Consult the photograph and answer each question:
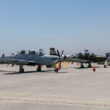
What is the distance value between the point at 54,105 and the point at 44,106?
432 mm

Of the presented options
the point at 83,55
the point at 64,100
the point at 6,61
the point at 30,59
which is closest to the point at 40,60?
the point at 30,59

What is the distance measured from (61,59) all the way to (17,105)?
2204 centimetres

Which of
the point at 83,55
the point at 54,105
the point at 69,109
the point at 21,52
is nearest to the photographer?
the point at 69,109

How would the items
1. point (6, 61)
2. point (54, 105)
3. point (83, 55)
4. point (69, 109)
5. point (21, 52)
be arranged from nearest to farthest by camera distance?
point (69, 109), point (54, 105), point (6, 61), point (21, 52), point (83, 55)

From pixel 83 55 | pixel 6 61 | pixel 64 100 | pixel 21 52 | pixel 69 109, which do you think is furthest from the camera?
pixel 83 55

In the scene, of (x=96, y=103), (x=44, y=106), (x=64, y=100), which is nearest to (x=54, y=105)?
(x=44, y=106)

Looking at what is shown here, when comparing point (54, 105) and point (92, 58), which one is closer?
point (54, 105)

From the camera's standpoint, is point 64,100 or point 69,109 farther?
point 64,100

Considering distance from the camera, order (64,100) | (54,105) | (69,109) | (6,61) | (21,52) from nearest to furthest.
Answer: (69,109) → (54,105) → (64,100) → (6,61) → (21,52)

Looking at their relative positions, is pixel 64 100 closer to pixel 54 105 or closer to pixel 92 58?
pixel 54 105

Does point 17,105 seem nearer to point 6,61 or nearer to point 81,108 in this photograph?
point 81,108

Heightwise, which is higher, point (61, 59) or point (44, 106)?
point (61, 59)

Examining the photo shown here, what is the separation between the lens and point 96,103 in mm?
8922

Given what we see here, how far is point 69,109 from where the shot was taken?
312 inches
